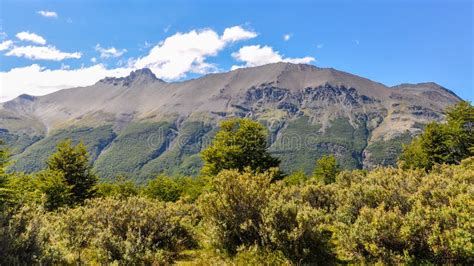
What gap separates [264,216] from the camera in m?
10.6

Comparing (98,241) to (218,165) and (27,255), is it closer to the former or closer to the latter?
(27,255)

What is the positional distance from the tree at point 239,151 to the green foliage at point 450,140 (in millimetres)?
27157

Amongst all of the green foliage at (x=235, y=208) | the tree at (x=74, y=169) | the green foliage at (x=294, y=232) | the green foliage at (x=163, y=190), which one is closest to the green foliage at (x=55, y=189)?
the tree at (x=74, y=169)

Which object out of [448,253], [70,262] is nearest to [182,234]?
[70,262]

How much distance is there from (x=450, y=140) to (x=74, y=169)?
161 feet

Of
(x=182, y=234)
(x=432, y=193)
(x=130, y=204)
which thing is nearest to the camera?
(x=432, y=193)

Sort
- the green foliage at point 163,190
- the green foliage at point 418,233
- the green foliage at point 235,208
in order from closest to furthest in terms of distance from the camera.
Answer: the green foliage at point 418,233 < the green foliage at point 235,208 < the green foliage at point 163,190

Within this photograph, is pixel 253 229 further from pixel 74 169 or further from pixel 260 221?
pixel 74 169

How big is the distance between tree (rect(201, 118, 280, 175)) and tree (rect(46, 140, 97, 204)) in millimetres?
11529

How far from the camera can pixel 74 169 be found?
111 ft

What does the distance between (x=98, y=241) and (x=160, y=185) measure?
166 feet

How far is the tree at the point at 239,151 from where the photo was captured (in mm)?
35469

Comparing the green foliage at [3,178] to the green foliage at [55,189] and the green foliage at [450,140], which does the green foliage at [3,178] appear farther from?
the green foliage at [450,140]

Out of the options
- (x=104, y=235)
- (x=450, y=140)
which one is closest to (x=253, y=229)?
(x=104, y=235)
